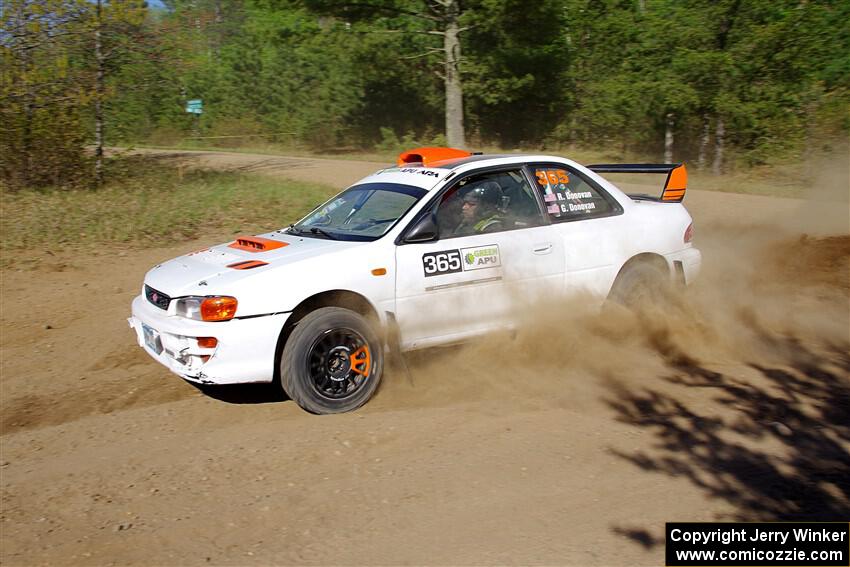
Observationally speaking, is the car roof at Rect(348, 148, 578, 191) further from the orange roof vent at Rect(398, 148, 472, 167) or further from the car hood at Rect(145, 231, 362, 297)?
the car hood at Rect(145, 231, 362, 297)

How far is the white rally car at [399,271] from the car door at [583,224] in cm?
1

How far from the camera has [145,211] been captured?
13539 mm

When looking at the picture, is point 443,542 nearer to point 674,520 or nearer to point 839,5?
point 674,520

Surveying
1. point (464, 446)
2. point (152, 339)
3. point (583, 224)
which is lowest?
point (464, 446)

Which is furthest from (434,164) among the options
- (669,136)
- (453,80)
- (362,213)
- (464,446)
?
(669,136)

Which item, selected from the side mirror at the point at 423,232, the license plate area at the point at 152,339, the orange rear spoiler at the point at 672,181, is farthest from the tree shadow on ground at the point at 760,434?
the license plate area at the point at 152,339

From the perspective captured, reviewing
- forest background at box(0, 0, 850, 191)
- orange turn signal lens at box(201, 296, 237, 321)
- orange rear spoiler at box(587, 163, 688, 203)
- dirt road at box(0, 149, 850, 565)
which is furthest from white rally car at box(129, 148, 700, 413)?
forest background at box(0, 0, 850, 191)

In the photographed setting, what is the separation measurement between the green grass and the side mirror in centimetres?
681

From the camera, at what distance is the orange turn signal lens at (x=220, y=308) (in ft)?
16.9

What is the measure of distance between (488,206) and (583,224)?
876mm

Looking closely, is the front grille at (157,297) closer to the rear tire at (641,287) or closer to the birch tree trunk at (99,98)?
the rear tire at (641,287)

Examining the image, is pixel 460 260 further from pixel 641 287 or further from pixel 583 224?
pixel 641 287

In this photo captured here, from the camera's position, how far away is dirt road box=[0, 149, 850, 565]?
3945mm

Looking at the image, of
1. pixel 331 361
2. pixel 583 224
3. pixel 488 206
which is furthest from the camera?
pixel 583 224
